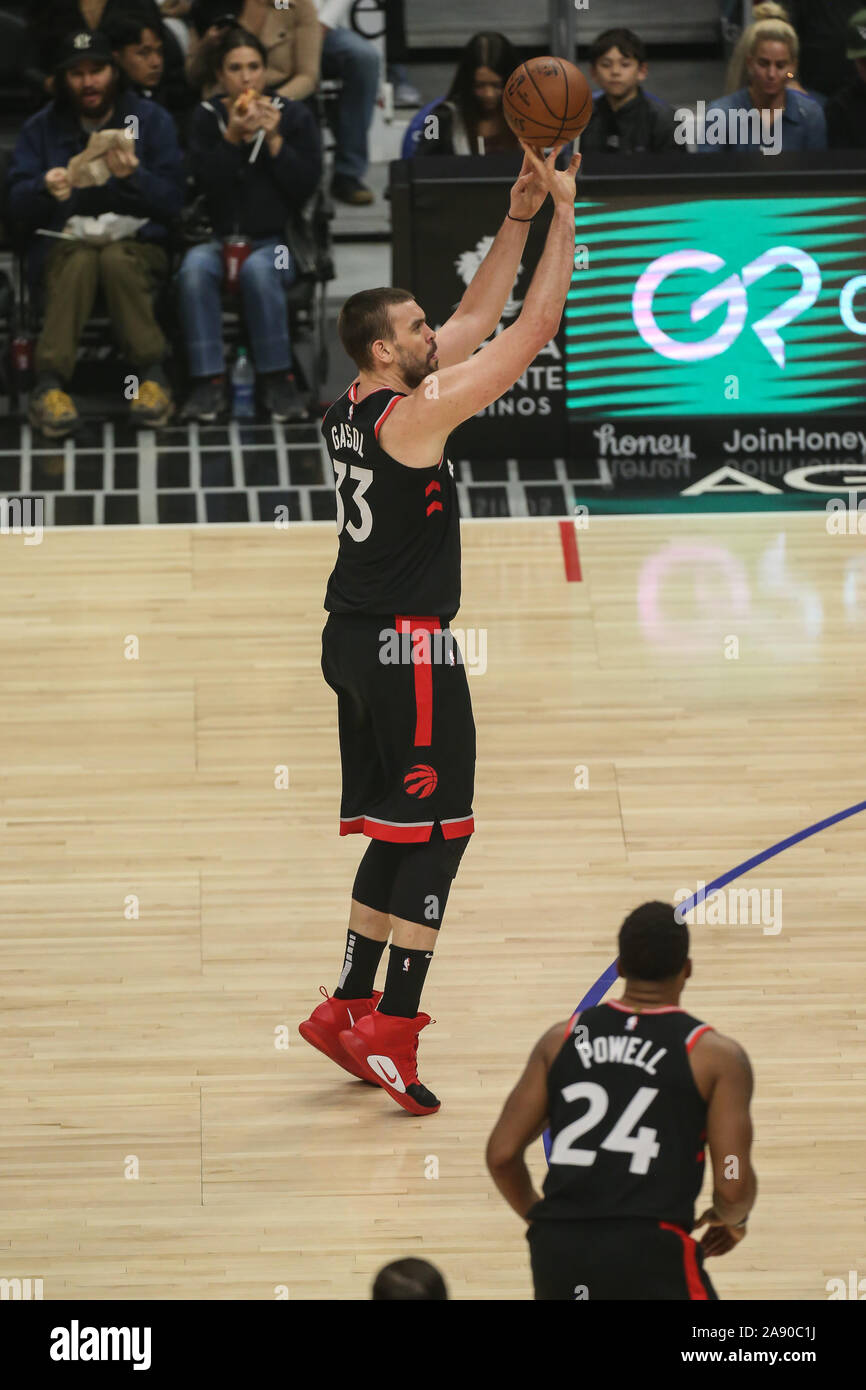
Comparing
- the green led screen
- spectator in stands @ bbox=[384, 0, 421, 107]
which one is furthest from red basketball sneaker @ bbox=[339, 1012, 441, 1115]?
spectator in stands @ bbox=[384, 0, 421, 107]

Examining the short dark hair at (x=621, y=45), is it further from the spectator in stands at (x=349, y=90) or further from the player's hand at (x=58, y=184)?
the player's hand at (x=58, y=184)

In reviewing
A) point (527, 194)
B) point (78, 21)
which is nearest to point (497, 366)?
point (527, 194)

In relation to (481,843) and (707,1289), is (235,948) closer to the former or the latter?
(481,843)

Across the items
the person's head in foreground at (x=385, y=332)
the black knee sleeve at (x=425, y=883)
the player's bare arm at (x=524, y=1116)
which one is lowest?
the black knee sleeve at (x=425, y=883)

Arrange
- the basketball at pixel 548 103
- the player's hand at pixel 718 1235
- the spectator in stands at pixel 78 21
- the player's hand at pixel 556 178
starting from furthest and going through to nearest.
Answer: the spectator in stands at pixel 78 21 < the basketball at pixel 548 103 < the player's hand at pixel 556 178 < the player's hand at pixel 718 1235

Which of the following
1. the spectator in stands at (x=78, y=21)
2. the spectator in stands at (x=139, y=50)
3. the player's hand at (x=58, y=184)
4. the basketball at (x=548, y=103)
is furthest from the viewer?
the spectator in stands at (x=78, y=21)

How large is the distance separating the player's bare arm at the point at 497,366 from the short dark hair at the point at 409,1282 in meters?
2.63

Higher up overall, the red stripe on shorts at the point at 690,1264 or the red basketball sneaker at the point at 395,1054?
the red stripe on shorts at the point at 690,1264

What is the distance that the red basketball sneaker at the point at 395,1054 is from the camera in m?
6.27

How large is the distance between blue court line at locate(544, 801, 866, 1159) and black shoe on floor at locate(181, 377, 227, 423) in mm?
5378

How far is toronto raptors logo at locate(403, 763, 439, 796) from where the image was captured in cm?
620

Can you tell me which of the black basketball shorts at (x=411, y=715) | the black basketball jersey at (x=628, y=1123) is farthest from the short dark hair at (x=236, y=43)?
the black basketball jersey at (x=628, y=1123)

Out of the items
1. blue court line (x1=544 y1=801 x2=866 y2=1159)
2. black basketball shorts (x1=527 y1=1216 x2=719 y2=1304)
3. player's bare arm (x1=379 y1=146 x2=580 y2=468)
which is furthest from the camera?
blue court line (x1=544 y1=801 x2=866 y2=1159)

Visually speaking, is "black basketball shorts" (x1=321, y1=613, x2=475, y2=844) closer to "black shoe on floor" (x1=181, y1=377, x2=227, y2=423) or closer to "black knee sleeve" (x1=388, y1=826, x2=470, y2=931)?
"black knee sleeve" (x1=388, y1=826, x2=470, y2=931)
